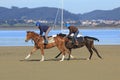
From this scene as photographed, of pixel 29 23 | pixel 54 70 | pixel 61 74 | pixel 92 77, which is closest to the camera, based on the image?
pixel 92 77

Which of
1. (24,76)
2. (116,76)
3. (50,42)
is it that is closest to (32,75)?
(24,76)

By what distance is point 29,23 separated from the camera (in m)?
159

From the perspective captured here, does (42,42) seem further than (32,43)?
No

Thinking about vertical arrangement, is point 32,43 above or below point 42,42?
below

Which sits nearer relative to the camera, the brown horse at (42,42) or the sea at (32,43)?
the brown horse at (42,42)

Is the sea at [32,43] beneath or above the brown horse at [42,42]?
beneath

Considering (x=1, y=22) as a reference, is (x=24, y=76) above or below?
above

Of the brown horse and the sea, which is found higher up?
the brown horse

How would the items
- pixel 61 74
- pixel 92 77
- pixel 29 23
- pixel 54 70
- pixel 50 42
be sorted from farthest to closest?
pixel 29 23 < pixel 50 42 < pixel 54 70 < pixel 61 74 < pixel 92 77

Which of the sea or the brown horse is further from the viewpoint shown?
the sea

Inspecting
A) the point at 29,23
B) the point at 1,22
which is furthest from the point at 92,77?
the point at 1,22

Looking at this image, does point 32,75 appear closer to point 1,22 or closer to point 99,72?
point 99,72

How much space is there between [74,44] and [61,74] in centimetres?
708

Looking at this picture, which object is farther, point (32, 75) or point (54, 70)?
point (54, 70)
